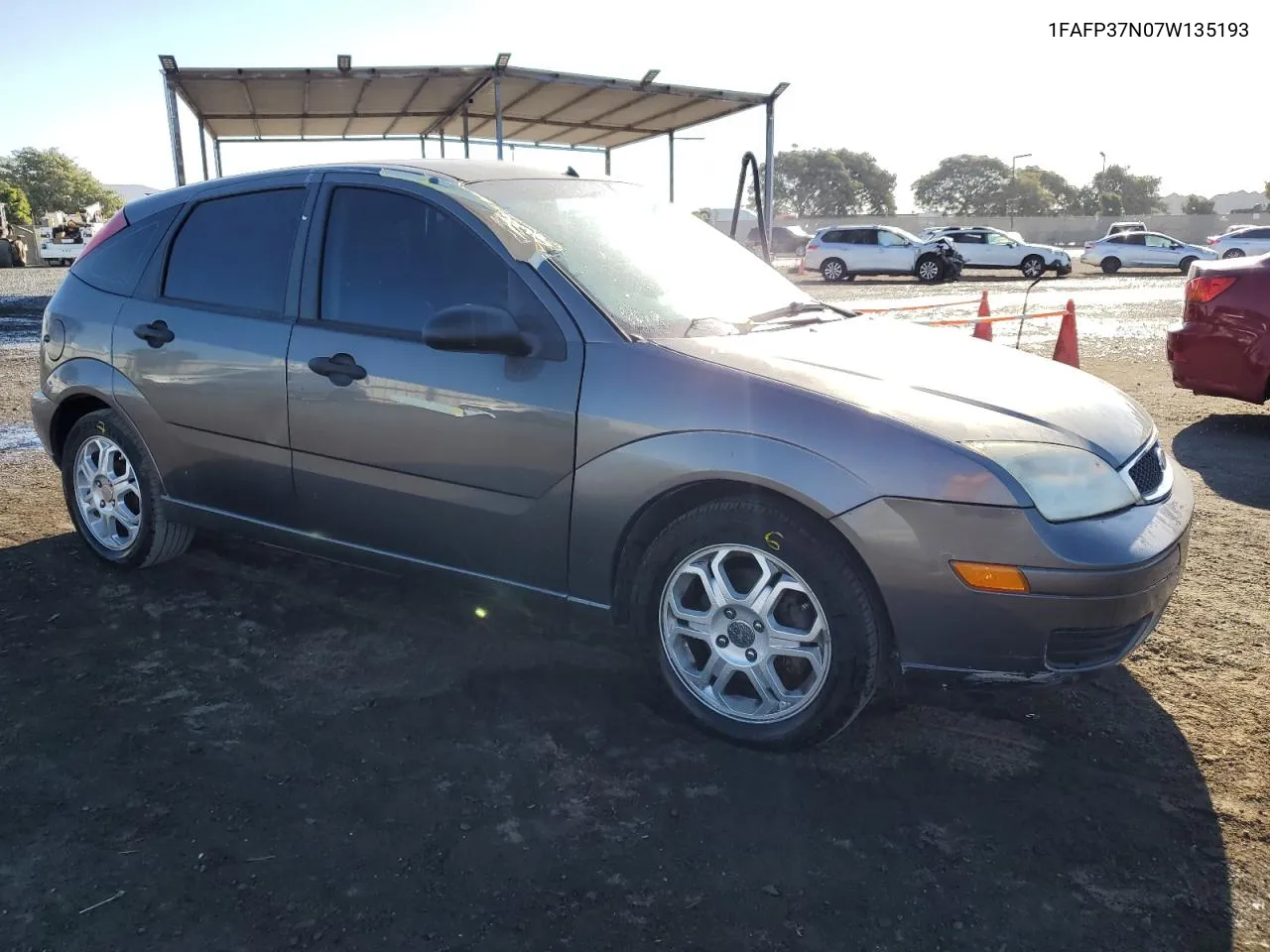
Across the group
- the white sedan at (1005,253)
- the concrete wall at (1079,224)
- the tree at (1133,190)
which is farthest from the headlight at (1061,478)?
the tree at (1133,190)

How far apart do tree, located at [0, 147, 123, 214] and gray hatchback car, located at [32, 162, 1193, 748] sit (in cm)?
10001

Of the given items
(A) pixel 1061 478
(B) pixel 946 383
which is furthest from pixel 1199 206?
(A) pixel 1061 478

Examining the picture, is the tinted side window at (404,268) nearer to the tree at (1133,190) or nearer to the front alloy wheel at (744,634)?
the front alloy wheel at (744,634)

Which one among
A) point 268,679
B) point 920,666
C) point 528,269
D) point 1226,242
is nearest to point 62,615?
point 268,679

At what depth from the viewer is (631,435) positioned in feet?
9.39

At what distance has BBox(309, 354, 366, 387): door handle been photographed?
3346 mm

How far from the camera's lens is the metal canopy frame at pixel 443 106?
444 inches

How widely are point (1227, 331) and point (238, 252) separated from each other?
6323 mm

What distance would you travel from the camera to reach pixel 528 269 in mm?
A: 3121

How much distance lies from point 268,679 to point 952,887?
2.27 meters

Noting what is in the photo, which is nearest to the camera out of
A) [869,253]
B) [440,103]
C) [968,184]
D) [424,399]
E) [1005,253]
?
[424,399]

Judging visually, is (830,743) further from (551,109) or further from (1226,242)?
(1226,242)

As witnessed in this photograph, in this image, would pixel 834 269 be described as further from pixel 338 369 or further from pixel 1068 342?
pixel 338 369

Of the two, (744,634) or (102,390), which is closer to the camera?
(744,634)
